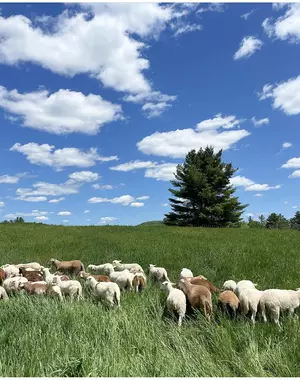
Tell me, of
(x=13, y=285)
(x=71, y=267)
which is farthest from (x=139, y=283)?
(x=71, y=267)

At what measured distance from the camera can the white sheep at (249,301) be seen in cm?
828

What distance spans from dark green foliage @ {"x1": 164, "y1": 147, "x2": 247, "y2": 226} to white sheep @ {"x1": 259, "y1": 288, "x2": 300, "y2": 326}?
54385mm

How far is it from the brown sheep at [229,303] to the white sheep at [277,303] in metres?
0.51

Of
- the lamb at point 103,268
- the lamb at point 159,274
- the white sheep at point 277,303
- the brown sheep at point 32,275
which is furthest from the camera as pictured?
the lamb at point 103,268

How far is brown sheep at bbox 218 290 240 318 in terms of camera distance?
8453mm

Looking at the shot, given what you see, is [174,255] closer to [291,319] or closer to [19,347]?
[291,319]

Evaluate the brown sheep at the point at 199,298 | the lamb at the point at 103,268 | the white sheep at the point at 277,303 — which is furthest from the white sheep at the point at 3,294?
the white sheep at the point at 277,303

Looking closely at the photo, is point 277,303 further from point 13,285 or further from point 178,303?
point 13,285

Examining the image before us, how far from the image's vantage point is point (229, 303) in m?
8.45

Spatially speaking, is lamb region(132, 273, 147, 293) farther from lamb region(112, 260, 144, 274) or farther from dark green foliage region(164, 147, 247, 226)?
dark green foliage region(164, 147, 247, 226)

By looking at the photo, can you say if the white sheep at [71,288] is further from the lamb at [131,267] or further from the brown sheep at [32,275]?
the lamb at [131,267]

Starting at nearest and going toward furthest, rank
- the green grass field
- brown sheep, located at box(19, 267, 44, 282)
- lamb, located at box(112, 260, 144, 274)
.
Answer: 1. the green grass field
2. brown sheep, located at box(19, 267, 44, 282)
3. lamb, located at box(112, 260, 144, 274)

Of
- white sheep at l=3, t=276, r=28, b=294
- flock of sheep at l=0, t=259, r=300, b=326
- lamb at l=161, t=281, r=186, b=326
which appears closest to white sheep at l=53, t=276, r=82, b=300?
flock of sheep at l=0, t=259, r=300, b=326

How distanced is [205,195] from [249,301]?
55.5 metres
